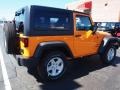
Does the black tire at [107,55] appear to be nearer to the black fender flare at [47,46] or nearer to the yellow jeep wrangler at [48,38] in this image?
the yellow jeep wrangler at [48,38]

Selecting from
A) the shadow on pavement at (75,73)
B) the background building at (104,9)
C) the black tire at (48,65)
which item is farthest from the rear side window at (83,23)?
the background building at (104,9)

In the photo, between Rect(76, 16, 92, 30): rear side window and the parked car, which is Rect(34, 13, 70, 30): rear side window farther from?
the parked car

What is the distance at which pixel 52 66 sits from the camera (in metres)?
5.53

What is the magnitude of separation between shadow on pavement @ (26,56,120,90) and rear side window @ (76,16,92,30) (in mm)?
1418

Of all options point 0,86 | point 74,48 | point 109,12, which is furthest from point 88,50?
point 109,12

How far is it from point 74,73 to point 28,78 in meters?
1.48

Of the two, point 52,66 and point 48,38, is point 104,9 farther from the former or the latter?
point 48,38

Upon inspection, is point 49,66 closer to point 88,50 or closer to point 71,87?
point 71,87

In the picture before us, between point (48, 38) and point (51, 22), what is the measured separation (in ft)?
1.51

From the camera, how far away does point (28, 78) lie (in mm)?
5656

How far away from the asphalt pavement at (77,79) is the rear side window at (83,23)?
143 cm

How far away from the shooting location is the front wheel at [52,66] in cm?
529

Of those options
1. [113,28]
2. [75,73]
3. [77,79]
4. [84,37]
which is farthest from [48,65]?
[113,28]

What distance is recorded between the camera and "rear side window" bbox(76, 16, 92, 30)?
20.1 ft
